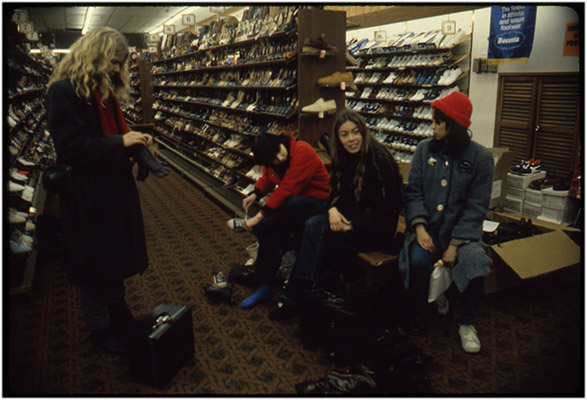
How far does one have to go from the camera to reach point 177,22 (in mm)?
15055

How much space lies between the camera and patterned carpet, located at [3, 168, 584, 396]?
2145mm

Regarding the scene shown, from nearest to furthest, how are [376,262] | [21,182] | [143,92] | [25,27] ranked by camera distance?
[376,262] → [21,182] → [25,27] → [143,92]

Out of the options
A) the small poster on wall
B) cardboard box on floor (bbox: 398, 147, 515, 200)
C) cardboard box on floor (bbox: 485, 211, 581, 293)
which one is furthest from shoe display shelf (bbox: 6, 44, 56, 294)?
the small poster on wall

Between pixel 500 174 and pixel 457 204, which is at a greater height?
pixel 457 204

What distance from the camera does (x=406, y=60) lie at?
7125 millimetres

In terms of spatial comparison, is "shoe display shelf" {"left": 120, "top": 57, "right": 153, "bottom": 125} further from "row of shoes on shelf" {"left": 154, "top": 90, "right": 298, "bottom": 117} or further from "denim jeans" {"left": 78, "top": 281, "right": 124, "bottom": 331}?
"denim jeans" {"left": 78, "top": 281, "right": 124, "bottom": 331}

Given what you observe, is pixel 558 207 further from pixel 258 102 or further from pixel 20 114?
pixel 20 114

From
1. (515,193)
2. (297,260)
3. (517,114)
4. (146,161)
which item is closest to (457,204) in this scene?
(297,260)

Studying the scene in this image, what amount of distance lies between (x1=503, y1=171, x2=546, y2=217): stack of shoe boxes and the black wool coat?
3816 millimetres

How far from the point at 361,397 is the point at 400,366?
266mm

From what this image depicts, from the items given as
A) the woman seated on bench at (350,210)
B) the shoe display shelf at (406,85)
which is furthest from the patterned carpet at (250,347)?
the shoe display shelf at (406,85)

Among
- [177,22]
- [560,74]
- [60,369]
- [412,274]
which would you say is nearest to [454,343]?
[412,274]

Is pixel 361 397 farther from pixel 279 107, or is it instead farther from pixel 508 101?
pixel 508 101

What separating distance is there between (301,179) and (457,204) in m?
1.03
